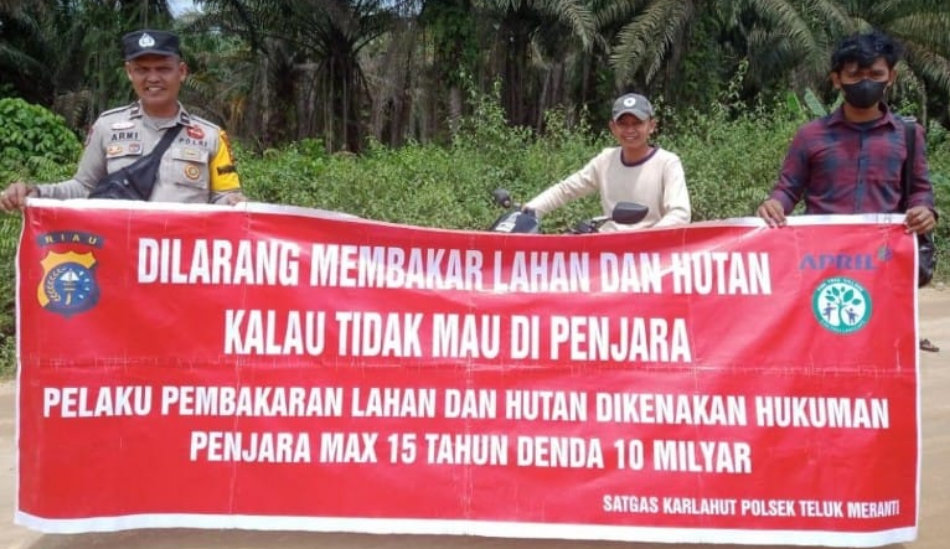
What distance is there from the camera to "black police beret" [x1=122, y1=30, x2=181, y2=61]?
3674 millimetres

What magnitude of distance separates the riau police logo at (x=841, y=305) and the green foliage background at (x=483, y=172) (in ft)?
18.8

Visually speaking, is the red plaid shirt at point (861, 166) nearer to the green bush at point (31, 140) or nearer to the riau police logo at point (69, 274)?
the riau police logo at point (69, 274)

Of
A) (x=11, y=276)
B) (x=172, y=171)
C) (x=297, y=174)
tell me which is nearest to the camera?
(x=172, y=171)

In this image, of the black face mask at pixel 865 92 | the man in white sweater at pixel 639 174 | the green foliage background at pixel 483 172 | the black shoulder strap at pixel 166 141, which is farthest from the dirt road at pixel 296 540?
the green foliage background at pixel 483 172

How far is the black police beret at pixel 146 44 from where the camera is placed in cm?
367

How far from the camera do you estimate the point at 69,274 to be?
3502mm

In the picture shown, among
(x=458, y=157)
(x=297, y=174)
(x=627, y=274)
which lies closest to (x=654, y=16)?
(x=458, y=157)

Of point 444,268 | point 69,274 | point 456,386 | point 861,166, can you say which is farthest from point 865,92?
point 69,274

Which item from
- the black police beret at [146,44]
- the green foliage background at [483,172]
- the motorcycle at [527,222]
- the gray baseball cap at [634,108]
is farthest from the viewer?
the green foliage background at [483,172]

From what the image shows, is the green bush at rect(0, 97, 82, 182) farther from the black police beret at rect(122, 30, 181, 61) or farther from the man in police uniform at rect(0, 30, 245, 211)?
the black police beret at rect(122, 30, 181, 61)

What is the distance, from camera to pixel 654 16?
17.5 metres

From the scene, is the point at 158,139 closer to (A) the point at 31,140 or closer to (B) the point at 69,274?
(B) the point at 69,274

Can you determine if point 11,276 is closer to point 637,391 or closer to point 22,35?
point 637,391

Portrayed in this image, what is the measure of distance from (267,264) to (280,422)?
0.56m
